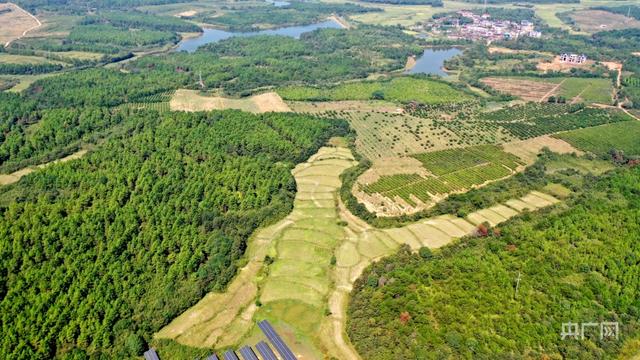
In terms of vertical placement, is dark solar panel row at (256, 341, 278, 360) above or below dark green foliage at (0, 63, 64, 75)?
below

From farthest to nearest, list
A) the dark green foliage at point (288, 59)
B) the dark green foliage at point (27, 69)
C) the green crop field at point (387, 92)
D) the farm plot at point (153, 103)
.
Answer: the dark green foliage at point (27, 69) → the dark green foliage at point (288, 59) → the green crop field at point (387, 92) → the farm plot at point (153, 103)

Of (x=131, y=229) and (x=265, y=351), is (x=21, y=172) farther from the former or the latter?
(x=265, y=351)

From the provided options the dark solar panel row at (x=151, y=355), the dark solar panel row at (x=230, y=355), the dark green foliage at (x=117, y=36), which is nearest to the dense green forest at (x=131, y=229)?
the dark solar panel row at (x=151, y=355)

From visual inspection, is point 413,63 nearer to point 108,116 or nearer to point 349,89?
point 349,89

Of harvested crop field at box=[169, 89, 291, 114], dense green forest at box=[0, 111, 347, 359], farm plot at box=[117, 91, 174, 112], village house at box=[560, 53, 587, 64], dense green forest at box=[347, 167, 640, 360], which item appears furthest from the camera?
village house at box=[560, 53, 587, 64]

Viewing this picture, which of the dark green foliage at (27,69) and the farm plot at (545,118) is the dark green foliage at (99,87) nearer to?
the dark green foliage at (27,69)

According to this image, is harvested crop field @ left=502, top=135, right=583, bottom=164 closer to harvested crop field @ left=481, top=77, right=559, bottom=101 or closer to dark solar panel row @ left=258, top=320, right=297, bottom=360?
harvested crop field @ left=481, top=77, right=559, bottom=101

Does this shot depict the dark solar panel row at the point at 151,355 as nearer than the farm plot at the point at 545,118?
Yes

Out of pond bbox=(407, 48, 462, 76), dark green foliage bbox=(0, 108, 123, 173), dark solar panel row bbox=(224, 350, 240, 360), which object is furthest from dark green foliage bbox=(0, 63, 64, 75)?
dark solar panel row bbox=(224, 350, 240, 360)
